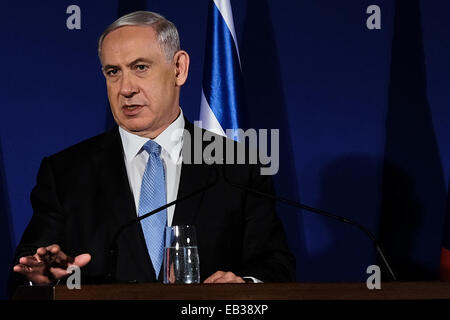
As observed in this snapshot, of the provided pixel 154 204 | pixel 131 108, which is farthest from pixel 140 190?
pixel 131 108

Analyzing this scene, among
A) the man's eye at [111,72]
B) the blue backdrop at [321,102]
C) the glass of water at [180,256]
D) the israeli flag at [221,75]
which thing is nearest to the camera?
the glass of water at [180,256]

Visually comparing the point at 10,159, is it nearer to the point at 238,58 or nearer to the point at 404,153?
the point at 238,58

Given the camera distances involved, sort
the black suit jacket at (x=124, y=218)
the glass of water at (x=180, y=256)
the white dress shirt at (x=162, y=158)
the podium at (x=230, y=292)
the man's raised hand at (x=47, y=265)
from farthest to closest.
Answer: the white dress shirt at (x=162, y=158)
the black suit jacket at (x=124, y=218)
the glass of water at (x=180, y=256)
the man's raised hand at (x=47, y=265)
the podium at (x=230, y=292)

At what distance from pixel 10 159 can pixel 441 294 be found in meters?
2.43

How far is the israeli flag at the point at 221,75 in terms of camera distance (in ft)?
10.9

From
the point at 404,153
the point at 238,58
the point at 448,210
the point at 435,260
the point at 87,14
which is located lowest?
the point at 435,260

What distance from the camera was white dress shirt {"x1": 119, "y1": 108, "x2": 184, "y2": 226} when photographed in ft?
8.93

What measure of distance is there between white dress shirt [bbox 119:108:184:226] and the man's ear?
225 mm

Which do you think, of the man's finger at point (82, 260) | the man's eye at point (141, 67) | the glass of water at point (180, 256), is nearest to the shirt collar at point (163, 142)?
the man's eye at point (141, 67)

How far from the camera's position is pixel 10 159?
11.4ft

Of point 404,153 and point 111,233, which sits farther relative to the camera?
point 404,153

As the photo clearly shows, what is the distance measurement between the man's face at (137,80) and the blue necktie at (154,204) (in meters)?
0.17

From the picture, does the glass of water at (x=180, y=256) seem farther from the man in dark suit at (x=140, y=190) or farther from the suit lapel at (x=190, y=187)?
the suit lapel at (x=190, y=187)

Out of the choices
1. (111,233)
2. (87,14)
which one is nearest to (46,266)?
(111,233)
